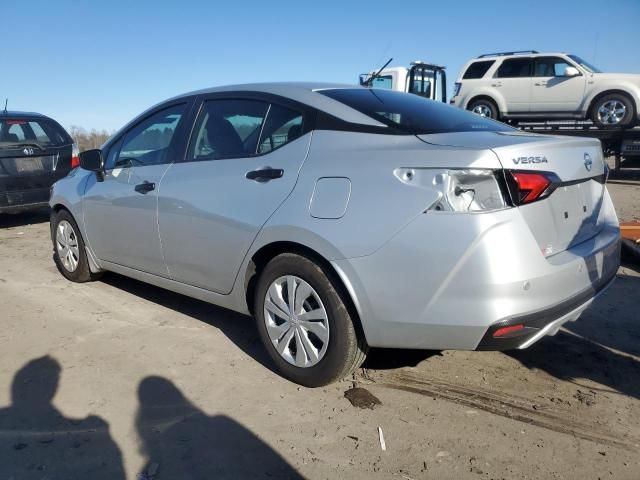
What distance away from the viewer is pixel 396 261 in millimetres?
2584

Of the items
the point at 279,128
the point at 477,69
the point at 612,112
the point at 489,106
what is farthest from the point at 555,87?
the point at 279,128

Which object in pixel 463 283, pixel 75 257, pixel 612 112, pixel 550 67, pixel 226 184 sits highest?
pixel 550 67

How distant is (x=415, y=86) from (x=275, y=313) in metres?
13.8

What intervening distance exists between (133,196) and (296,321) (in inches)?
70.3

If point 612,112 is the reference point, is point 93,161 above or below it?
below

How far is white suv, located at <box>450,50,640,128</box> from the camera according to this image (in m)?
12.0

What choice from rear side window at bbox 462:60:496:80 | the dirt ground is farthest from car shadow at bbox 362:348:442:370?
rear side window at bbox 462:60:496:80

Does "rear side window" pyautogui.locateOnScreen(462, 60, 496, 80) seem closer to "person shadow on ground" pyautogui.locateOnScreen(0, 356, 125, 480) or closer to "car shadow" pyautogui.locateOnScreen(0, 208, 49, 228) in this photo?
"car shadow" pyautogui.locateOnScreen(0, 208, 49, 228)

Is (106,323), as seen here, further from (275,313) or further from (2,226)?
(2,226)

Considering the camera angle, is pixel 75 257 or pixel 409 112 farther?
pixel 75 257

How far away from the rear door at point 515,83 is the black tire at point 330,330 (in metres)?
11.6

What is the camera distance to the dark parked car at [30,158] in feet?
24.4

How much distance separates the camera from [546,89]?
12.7 metres

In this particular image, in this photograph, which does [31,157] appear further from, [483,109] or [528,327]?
[483,109]
